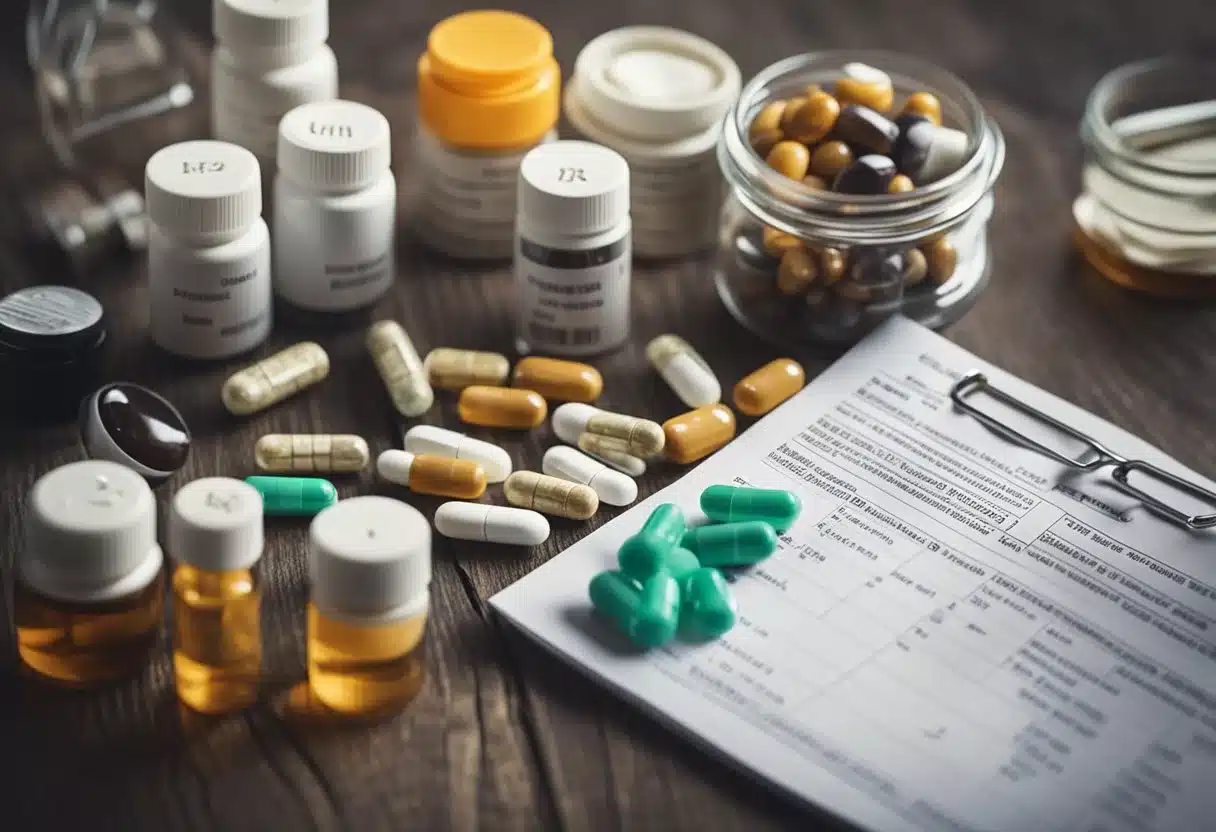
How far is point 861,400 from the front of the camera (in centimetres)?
138

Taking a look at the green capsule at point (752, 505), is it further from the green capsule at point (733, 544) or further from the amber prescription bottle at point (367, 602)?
the amber prescription bottle at point (367, 602)

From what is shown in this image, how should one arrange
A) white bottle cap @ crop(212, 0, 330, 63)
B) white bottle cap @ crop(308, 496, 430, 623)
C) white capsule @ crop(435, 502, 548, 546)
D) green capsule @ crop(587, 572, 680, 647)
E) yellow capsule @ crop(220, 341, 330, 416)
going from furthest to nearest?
white bottle cap @ crop(212, 0, 330, 63) → yellow capsule @ crop(220, 341, 330, 416) → white capsule @ crop(435, 502, 548, 546) → green capsule @ crop(587, 572, 680, 647) → white bottle cap @ crop(308, 496, 430, 623)

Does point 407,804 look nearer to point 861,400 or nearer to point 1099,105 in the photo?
point 861,400

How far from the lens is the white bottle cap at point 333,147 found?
4.41 ft

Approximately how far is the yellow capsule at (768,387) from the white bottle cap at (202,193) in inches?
18.2

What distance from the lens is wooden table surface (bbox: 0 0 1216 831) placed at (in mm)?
1028

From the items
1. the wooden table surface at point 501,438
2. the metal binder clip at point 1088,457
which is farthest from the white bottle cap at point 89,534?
the metal binder clip at point 1088,457

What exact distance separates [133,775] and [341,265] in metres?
0.54

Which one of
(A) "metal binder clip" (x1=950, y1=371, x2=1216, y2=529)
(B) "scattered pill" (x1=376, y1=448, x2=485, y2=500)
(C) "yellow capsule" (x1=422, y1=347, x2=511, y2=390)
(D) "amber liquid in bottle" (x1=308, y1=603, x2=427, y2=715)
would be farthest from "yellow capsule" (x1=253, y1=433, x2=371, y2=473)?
(A) "metal binder clip" (x1=950, y1=371, x2=1216, y2=529)

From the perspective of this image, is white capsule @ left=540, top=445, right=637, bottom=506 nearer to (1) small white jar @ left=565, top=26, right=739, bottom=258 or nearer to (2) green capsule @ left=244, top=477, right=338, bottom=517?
(2) green capsule @ left=244, top=477, right=338, bottom=517

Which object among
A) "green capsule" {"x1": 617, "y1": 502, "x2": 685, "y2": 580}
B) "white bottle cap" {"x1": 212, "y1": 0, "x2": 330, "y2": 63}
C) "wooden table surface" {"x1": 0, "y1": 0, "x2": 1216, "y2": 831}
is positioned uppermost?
"white bottle cap" {"x1": 212, "y1": 0, "x2": 330, "y2": 63}

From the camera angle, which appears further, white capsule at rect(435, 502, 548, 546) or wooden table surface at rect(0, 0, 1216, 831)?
white capsule at rect(435, 502, 548, 546)

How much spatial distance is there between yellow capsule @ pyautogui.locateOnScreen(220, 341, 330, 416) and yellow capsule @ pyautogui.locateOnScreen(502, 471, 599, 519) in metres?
0.23

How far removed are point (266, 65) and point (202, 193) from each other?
0.25m
